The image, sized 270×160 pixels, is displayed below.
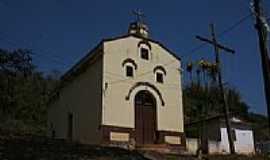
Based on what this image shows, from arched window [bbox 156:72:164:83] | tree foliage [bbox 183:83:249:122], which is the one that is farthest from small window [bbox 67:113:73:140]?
tree foliage [bbox 183:83:249:122]

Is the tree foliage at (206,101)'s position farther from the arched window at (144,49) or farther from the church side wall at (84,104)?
the arched window at (144,49)

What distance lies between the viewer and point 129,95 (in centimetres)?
2695

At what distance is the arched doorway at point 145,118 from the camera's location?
2694cm

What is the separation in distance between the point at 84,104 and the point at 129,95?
351 centimetres

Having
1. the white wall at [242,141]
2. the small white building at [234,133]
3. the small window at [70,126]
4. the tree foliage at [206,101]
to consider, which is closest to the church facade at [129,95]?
the small window at [70,126]

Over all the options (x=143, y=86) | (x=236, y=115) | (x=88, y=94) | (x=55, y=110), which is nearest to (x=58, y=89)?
(x=55, y=110)

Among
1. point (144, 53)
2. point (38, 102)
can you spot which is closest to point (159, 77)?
point (144, 53)

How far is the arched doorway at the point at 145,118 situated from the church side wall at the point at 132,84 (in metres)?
0.33

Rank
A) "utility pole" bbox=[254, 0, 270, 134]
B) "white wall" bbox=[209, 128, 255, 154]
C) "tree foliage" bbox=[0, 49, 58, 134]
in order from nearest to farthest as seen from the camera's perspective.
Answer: "utility pole" bbox=[254, 0, 270, 134]
"tree foliage" bbox=[0, 49, 58, 134]
"white wall" bbox=[209, 128, 255, 154]

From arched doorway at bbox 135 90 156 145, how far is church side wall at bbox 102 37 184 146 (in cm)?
33

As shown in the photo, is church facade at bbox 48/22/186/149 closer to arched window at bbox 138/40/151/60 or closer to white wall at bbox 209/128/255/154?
arched window at bbox 138/40/151/60

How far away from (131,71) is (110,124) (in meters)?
3.98

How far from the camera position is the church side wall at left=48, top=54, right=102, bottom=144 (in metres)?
26.5

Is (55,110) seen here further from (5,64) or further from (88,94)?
(5,64)
